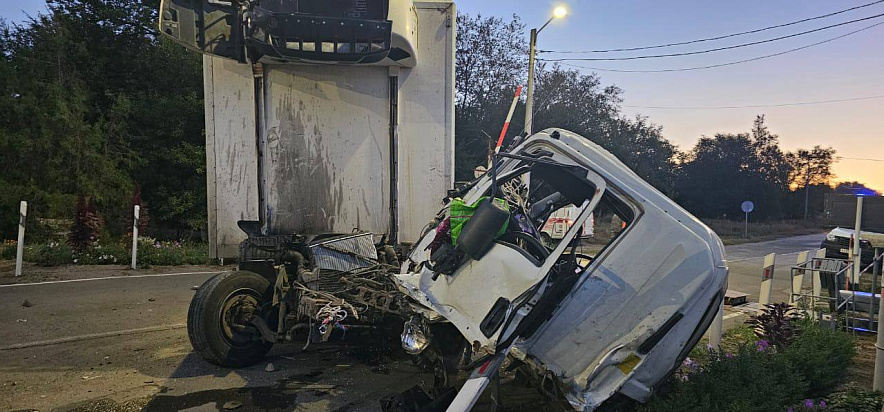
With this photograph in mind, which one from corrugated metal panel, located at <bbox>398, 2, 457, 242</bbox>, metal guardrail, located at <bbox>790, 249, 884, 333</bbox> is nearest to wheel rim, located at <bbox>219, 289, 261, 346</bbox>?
corrugated metal panel, located at <bbox>398, 2, 457, 242</bbox>

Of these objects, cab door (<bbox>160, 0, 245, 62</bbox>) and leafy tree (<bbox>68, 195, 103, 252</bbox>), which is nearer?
cab door (<bbox>160, 0, 245, 62</bbox>)

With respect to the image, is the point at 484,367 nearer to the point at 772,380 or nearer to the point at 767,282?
the point at 772,380

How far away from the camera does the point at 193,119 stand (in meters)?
18.5

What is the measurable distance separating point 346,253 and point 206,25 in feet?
8.11

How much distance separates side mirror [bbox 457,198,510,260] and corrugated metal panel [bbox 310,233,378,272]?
1.88 meters

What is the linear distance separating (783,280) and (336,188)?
36.2 feet

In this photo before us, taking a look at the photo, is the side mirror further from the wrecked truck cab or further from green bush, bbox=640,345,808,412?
green bush, bbox=640,345,808,412

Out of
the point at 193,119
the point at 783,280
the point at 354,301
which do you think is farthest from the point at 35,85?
the point at 783,280

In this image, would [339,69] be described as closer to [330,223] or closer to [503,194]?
[330,223]

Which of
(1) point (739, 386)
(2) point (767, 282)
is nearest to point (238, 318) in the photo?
(1) point (739, 386)

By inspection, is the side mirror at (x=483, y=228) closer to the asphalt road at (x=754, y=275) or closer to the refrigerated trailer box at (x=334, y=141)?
the refrigerated trailer box at (x=334, y=141)

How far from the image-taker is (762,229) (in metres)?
35.3

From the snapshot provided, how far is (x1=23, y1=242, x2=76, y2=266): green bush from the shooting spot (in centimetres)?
1019

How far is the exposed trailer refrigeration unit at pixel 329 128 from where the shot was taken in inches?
202
